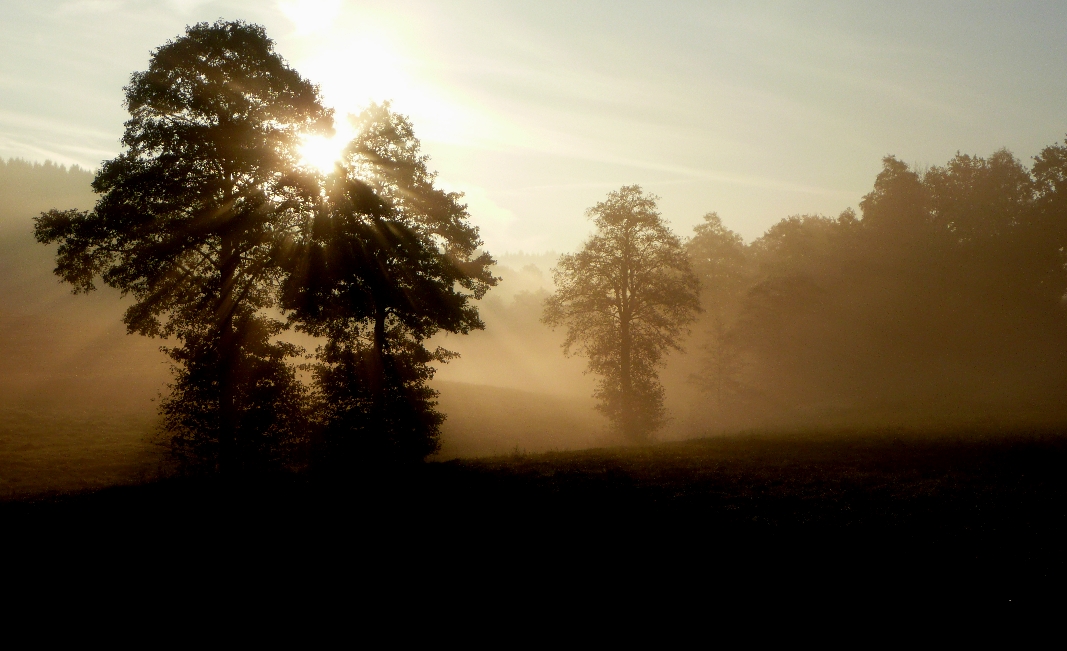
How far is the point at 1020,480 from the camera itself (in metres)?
12.3

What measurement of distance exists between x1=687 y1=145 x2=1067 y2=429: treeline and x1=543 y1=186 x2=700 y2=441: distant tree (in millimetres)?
16057

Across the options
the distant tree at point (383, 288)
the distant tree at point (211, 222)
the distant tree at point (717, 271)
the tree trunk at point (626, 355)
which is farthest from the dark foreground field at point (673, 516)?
the distant tree at point (717, 271)

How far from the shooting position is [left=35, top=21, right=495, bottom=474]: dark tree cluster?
18.3 metres

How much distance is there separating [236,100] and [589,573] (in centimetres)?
1846

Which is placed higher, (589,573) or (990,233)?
(990,233)

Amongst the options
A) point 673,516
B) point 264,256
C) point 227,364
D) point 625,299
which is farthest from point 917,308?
point 227,364

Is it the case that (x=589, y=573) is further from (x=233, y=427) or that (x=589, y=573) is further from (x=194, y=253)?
(x=194, y=253)

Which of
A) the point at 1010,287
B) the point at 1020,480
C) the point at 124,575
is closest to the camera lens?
the point at 124,575

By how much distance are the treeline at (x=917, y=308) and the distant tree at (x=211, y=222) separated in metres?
37.1

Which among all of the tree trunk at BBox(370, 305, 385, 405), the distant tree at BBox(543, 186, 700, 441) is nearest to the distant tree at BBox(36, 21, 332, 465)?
the tree trunk at BBox(370, 305, 385, 405)

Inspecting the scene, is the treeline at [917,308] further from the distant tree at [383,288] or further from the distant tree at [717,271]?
the distant tree at [383,288]

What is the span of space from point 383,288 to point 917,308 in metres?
50.5

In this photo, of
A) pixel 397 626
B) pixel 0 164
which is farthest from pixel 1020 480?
pixel 0 164

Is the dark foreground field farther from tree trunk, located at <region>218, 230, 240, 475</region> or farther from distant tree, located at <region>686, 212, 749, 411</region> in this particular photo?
distant tree, located at <region>686, 212, 749, 411</region>
